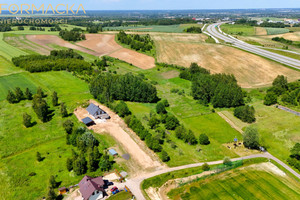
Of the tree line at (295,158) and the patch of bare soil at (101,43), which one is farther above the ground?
the patch of bare soil at (101,43)

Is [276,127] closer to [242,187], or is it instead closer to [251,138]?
[251,138]

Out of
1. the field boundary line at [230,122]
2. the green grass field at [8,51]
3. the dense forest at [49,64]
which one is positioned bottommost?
the field boundary line at [230,122]

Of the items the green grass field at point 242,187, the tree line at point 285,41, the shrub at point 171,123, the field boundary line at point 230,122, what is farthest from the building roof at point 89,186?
the tree line at point 285,41

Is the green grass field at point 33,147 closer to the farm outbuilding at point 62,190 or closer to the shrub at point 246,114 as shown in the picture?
the farm outbuilding at point 62,190

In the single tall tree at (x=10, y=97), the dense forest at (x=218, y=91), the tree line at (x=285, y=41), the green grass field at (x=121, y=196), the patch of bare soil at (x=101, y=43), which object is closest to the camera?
the green grass field at (x=121, y=196)

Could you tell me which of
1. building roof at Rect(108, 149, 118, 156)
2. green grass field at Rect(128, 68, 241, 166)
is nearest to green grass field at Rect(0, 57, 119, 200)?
building roof at Rect(108, 149, 118, 156)

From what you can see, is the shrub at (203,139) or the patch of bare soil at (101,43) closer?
the shrub at (203,139)

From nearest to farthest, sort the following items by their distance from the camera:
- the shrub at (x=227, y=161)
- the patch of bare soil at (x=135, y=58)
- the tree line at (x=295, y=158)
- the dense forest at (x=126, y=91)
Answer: the shrub at (x=227, y=161)
the tree line at (x=295, y=158)
the dense forest at (x=126, y=91)
the patch of bare soil at (x=135, y=58)
